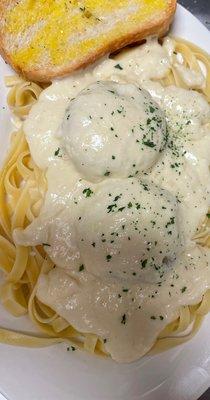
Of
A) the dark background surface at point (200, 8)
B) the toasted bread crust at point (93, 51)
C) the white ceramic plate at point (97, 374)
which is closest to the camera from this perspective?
the white ceramic plate at point (97, 374)

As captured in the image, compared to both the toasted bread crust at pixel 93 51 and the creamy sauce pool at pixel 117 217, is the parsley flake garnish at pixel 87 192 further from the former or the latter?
the toasted bread crust at pixel 93 51

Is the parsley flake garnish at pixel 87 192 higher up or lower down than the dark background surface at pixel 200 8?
lower down

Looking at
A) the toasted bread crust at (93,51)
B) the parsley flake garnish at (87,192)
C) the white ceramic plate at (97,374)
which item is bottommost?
the white ceramic plate at (97,374)

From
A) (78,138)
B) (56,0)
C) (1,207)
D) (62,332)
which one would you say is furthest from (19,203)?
(56,0)

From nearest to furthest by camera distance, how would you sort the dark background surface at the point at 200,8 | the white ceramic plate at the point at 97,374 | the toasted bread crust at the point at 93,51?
the white ceramic plate at the point at 97,374 → the toasted bread crust at the point at 93,51 → the dark background surface at the point at 200,8

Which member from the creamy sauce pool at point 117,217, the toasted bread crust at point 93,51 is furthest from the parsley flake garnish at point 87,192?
the toasted bread crust at point 93,51

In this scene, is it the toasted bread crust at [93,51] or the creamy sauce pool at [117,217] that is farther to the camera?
the toasted bread crust at [93,51]
